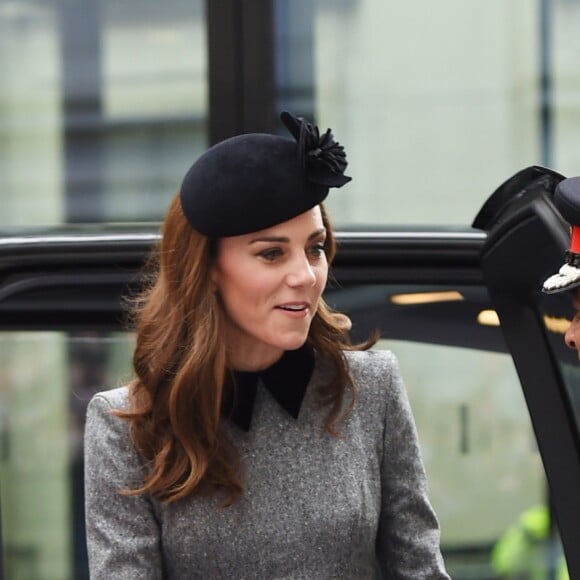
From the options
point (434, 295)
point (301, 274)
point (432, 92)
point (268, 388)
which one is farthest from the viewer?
point (432, 92)

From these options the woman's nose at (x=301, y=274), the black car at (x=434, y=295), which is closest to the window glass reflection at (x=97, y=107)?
the black car at (x=434, y=295)

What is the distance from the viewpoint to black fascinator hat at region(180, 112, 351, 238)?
1761 mm

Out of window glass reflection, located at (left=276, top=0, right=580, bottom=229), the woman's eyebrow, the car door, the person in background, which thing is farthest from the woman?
window glass reflection, located at (left=276, top=0, right=580, bottom=229)

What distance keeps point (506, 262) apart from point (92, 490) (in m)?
0.57

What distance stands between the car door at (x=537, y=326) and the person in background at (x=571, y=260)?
24cm

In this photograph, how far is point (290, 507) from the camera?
1836 millimetres

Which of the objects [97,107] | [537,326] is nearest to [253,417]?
[537,326]

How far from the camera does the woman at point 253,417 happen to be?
1.78 meters

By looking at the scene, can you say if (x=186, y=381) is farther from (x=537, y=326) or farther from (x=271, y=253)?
(x=537, y=326)

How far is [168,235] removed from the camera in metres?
1.88

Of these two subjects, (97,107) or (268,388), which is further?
(97,107)

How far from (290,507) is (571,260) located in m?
0.53

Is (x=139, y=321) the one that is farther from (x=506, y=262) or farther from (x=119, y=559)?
(x=506, y=262)

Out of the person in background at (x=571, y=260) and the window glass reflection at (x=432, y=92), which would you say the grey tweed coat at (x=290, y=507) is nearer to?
the person in background at (x=571, y=260)
